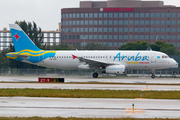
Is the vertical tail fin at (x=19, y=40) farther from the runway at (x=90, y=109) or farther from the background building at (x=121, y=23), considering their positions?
the background building at (x=121, y=23)

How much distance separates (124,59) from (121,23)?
313 ft

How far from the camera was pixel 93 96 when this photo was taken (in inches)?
842

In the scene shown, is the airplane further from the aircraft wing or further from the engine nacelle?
the engine nacelle

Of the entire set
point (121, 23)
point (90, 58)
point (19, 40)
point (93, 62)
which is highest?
point (121, 23)

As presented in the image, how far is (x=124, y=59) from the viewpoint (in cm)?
4547

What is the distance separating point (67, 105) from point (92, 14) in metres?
125

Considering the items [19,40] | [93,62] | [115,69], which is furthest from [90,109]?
[19,40]

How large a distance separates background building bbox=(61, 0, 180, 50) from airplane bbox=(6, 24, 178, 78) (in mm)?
91734

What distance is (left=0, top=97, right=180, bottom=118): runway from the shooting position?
14570 millimetres

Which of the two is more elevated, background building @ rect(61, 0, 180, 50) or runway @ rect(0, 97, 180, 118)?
background building @ rect(61, 0, 180, 50)

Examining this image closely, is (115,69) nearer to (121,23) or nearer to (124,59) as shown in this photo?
(124,59)

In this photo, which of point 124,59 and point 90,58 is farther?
point 90,58

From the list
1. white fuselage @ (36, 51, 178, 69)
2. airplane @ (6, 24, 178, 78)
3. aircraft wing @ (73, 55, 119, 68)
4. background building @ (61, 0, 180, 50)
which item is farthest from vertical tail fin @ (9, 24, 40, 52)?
background building @ (61, 0, 180, 50)

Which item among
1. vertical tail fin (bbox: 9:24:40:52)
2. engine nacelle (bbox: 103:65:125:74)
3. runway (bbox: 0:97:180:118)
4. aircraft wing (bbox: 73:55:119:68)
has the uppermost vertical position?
vertical tail fin (bbox: 9:24:40:52)
